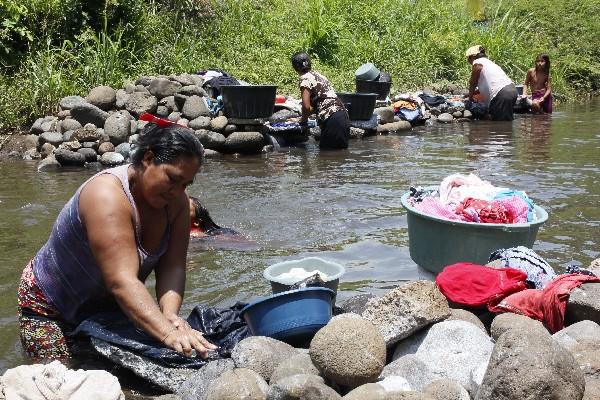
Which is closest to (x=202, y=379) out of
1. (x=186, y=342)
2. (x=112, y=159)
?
(x=186, y=342)

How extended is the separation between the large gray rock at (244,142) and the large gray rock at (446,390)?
333 inches

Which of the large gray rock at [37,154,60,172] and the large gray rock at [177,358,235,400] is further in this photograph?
the large gray rock at [37,154,60,172]

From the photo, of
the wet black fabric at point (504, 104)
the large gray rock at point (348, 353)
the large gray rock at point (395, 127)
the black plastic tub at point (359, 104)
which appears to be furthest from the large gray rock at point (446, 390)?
the wet black fabric at point (504, 104)

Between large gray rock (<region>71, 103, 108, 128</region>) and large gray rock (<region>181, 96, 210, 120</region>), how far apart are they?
115cm

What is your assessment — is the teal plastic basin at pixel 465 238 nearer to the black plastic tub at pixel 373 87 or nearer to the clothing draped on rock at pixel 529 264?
the clothing draped on rock at pixel 529 264

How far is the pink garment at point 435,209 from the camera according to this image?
480 cm

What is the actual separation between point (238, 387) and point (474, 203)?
2167 mm

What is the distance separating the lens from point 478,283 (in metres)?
4.10

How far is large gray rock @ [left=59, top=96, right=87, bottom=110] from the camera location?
36.7 ft

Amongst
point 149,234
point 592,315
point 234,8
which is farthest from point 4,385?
point 234,8

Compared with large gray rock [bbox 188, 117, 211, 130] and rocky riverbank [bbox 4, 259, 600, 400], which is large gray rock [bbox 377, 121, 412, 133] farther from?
rocky riverbank [bbox 4, 259, 600, 400]

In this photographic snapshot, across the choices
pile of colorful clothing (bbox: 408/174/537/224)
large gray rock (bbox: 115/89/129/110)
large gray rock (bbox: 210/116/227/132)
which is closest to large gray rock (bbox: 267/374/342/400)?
pile of colorful clothing (bbox: 408/174/537/224)

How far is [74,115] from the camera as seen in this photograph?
11.2 m

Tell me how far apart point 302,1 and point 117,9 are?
676 centimetres
